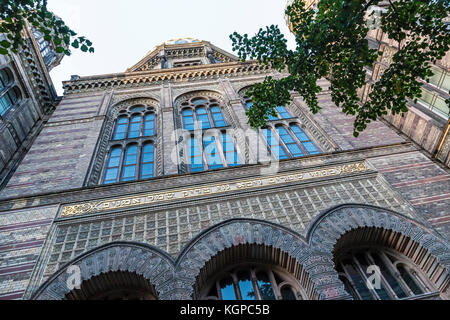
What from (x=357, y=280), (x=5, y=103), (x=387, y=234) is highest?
(x=5, y=103)

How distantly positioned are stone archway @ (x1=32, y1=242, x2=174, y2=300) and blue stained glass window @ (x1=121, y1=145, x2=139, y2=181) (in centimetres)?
316

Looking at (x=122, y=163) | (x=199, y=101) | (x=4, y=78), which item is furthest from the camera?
(x=199, y=101)

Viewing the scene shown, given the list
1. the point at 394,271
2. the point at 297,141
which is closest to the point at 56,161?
the point at 297,141

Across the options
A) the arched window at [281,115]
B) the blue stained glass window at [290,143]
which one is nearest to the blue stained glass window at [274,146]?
the blue stained glass window at [290,143]

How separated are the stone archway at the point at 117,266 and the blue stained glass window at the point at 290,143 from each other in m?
5.25

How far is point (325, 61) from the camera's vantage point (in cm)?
741

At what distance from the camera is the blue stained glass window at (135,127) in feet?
38.5

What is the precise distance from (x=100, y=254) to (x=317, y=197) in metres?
4.75

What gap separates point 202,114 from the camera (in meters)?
12.8

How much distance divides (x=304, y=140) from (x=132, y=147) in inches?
222

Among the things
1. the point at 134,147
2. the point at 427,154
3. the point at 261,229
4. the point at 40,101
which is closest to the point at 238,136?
the point at 134,147

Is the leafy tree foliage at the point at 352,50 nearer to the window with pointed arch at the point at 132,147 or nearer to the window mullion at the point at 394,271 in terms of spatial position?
the window mullion at the point at 394,271

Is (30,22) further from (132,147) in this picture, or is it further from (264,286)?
(264,286)

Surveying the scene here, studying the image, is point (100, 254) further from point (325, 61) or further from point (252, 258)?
point (325, 61)
